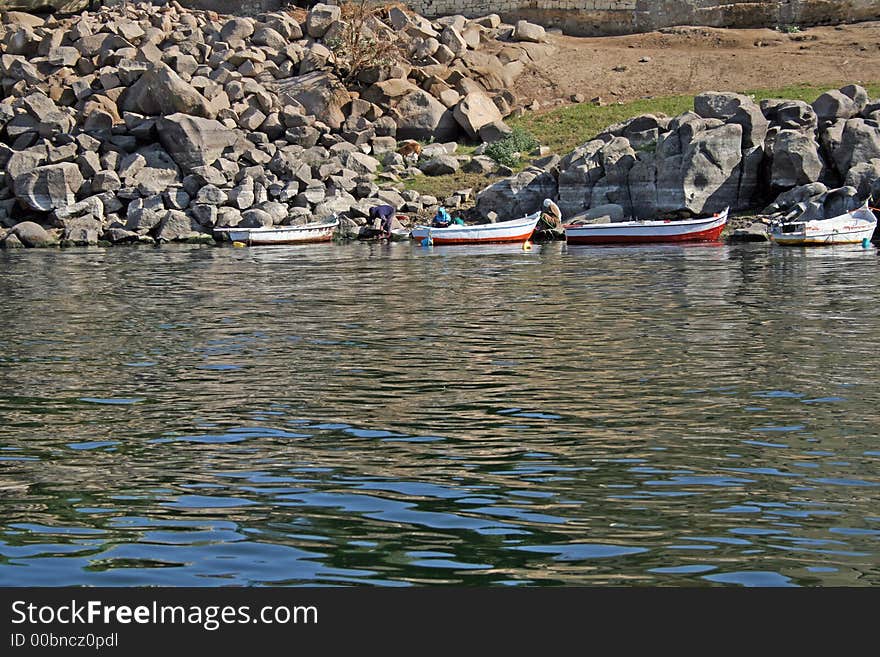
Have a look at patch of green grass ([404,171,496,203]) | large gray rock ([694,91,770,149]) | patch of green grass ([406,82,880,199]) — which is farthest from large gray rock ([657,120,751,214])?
patch of green grass ([404,171,496,203])

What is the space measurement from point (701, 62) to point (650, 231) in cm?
2244

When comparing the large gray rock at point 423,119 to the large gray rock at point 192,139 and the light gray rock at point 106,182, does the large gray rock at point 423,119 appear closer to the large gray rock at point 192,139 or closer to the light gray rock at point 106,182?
the large gray rock at point 192,139

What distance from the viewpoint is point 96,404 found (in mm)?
→ 15547

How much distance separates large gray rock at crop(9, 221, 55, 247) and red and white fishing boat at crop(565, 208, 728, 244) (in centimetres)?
2055

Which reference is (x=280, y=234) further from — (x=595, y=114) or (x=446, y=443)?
(x=446, y=443)

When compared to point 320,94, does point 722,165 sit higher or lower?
lower

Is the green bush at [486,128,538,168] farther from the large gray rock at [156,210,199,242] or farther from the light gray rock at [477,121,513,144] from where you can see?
the large gray rock at [156,210,199,242]

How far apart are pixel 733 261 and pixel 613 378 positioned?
20.9 meters

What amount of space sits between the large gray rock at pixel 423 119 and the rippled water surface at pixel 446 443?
33896 millimetres

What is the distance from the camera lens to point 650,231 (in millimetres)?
45125

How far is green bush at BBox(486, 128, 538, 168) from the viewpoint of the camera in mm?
54688

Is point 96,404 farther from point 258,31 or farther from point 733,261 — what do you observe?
point 258,31

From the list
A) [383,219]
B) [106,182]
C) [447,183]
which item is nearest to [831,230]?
[383,219]

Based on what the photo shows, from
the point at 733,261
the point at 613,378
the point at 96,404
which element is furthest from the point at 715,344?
the point at 733,261
